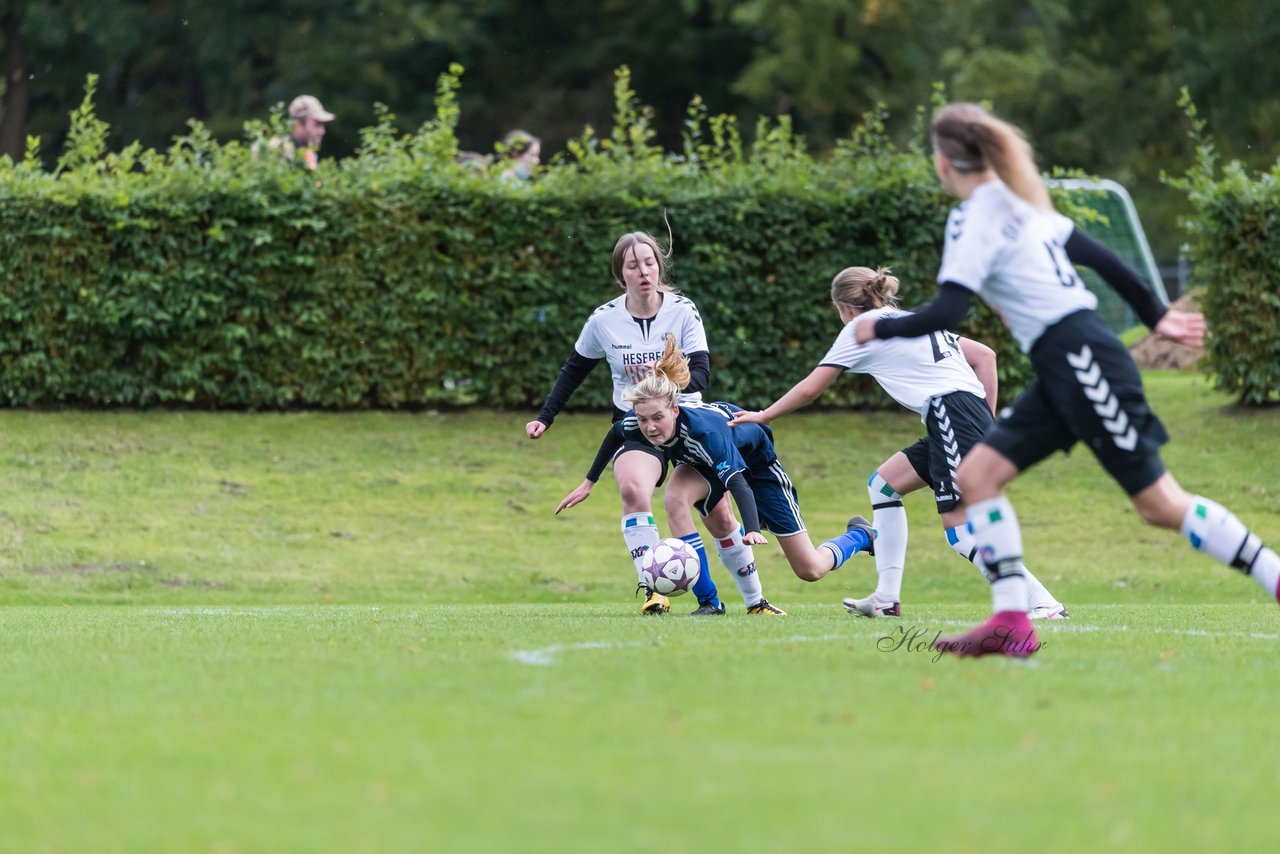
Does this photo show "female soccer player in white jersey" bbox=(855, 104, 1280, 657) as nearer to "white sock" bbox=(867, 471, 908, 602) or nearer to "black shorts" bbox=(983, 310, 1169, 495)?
"black shorts" bbox=(983, 310, 1169, 495)

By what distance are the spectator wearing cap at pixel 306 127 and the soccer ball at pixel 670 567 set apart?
9538 mm

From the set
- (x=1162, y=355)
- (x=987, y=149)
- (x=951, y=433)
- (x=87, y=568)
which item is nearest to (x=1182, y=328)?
(x=987, y=149)

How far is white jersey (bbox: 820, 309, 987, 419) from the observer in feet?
31.6

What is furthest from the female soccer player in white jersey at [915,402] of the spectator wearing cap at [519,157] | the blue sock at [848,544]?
the spectator wearing cap at [519,157]

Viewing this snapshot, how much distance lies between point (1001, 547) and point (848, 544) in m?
3.83

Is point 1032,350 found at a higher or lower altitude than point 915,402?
higher

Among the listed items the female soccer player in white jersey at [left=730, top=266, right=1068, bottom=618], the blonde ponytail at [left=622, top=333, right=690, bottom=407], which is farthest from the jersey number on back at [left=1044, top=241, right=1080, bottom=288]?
the blonde ponytail at [left=622, top=333, right=690, bottom=407]

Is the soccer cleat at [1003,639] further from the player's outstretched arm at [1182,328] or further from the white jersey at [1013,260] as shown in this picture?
the player's outstretched arm at [1182,328]

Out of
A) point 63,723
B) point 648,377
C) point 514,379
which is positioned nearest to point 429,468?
point 514,379

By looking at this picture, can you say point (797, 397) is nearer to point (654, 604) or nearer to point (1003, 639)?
point (654, 604)

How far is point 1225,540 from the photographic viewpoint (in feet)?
21.7

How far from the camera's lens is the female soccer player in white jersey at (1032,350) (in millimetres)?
6410

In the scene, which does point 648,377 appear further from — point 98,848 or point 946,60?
point 946,60

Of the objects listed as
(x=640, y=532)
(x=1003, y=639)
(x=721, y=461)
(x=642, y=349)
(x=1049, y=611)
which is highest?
(x=642, y=349)
